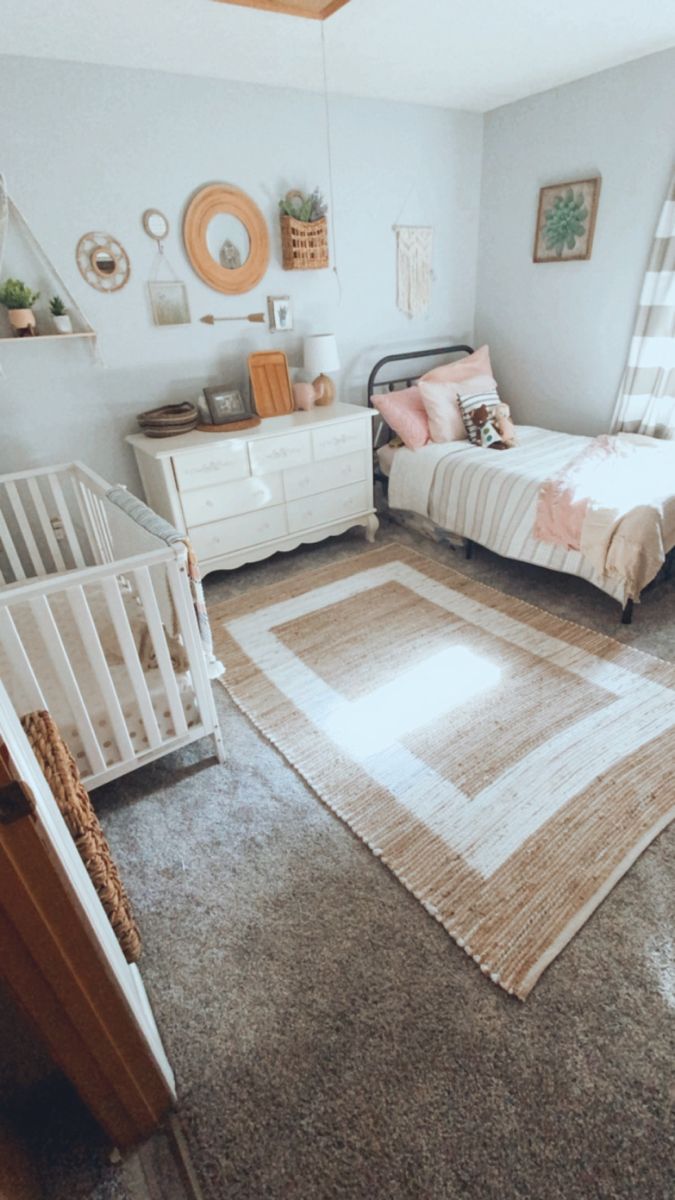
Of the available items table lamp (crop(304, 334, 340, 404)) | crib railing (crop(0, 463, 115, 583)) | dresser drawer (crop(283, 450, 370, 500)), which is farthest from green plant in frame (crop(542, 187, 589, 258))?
crib railing (crop(0, 463, 115, 583))

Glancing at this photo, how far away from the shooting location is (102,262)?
248cm

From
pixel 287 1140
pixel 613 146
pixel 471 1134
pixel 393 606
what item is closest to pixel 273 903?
pixel 287 1140

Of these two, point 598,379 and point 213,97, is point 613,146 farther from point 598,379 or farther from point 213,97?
point 213,97

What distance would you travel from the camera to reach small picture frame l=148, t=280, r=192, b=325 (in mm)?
2656

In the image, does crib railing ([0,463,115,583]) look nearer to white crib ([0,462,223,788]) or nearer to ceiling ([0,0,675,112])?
white crib ([0,462,223,788])

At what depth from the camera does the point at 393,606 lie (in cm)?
269

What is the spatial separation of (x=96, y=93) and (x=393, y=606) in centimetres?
251

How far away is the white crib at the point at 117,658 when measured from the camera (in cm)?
137

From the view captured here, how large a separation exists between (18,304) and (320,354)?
142 centimetres

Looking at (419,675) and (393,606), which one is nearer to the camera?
(419,675)

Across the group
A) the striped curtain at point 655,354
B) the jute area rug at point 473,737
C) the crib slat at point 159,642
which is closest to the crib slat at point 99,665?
the crib slat at point 159,642

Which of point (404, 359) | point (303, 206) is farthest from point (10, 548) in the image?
point (404, 359)

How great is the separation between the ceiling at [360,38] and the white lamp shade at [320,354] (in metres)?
1.10

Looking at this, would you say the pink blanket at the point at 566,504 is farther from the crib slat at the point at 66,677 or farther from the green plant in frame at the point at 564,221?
the crib slat at the point at 66,677
